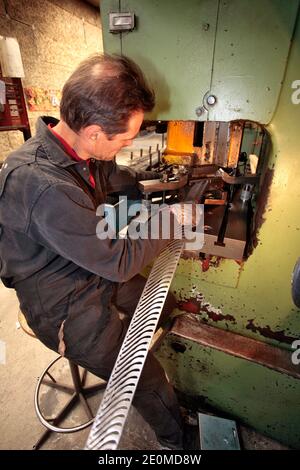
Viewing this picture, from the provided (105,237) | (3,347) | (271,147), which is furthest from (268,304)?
(3,347)

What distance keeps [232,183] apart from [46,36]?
3.23 m

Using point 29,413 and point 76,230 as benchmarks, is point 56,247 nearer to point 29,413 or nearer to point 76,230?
point 76,230

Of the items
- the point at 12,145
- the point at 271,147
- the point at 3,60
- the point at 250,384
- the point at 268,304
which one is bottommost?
the point at 250,384

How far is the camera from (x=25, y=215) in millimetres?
820

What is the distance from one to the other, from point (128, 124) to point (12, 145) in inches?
99.3

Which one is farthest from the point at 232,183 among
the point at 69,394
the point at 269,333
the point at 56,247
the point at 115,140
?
the point at 69,394

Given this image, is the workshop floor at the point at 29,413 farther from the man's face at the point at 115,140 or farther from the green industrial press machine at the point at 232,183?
the man's face at the point at 115,140

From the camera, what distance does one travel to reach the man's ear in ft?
2.92

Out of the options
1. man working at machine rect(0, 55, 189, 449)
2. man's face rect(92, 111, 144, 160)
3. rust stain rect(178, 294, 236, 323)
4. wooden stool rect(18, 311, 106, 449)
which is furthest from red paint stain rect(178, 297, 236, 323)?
man's face rect(92, 111, 144, 160)

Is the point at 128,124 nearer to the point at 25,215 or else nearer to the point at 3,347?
the point at 25,215

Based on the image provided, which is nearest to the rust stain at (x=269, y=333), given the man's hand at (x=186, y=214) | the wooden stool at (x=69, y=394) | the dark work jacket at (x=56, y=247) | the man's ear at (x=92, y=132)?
the man's hand at (x=186, y=214)

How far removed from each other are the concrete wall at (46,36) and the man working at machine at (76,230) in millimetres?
2278

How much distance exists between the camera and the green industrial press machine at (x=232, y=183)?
0.84 m

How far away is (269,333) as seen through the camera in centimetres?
126
